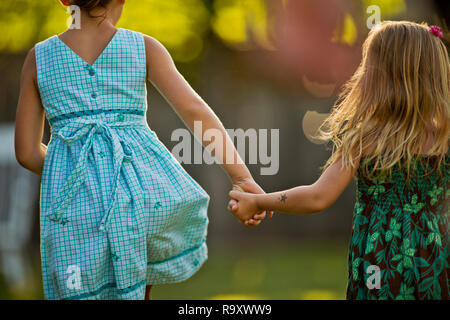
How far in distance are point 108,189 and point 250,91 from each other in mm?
5704

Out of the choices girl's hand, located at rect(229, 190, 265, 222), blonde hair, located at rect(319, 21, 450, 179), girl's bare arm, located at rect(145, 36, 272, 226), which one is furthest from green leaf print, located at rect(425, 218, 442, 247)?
girl's bare arm, located at rect(145, 36, 272, 226)

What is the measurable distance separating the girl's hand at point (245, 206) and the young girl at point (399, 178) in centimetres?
21

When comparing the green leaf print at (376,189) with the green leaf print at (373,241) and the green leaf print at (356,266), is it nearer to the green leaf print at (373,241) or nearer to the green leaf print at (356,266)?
the green leaf print at (373,241)

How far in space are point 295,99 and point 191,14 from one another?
1.67 metres

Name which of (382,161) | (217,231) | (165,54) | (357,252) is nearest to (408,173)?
(382,161)

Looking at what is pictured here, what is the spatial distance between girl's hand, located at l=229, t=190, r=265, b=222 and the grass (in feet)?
8.25

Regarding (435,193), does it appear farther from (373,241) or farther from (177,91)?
(177,91)

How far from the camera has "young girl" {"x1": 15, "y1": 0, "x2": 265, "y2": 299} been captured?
6.52 feet

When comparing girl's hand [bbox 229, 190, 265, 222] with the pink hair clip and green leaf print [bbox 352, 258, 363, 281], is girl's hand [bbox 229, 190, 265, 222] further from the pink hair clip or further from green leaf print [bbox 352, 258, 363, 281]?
the pink hair clip

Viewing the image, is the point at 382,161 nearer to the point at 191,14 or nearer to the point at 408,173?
the point at 408,173

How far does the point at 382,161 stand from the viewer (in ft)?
6.79

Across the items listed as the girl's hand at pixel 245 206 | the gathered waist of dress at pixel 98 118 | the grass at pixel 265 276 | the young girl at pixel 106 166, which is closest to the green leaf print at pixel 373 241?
the girl's hand at pixel 245 206

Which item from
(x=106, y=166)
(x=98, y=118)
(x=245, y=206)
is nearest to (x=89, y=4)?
(x=98, y=118)
